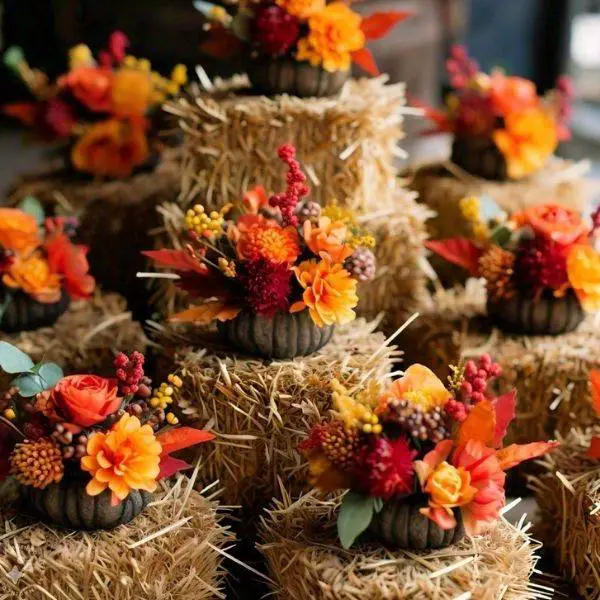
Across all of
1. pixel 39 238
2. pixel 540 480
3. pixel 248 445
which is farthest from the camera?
pixel 39 238

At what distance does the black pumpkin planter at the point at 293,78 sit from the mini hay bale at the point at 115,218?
532 millimetres

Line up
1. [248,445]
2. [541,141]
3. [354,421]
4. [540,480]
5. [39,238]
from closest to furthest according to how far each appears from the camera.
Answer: [354,421] < [248,445] < [540,480] < [39,238] < [541,141]

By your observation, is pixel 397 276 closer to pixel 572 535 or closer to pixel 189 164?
pixel 189 164

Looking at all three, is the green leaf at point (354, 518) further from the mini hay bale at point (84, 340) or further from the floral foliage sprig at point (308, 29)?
the floral foliage sprig at point (308, 29)

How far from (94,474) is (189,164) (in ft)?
3.15

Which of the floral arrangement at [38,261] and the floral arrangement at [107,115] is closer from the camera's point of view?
the floral arrangement at [38,261]

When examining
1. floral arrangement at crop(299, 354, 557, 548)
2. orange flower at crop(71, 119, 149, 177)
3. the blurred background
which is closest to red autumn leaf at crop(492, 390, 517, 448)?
floral arrangement at crop(299, 354, 557, 548)

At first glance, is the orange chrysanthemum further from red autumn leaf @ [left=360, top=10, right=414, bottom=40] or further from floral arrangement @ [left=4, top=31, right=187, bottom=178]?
floral arrangement @ [left=4, top=31, right=187, bottom=178]

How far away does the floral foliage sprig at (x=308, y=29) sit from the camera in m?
2.30

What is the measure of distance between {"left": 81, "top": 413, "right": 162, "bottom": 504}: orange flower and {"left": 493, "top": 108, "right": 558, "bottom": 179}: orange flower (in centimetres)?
173

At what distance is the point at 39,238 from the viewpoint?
7.64 feet

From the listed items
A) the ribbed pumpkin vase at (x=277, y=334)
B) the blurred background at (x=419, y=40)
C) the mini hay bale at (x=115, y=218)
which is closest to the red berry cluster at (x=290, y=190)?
the ribbed pumpkin vase at (x=277, y=334)

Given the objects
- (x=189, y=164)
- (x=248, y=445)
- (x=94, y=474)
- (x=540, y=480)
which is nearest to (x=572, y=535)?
(x=540, y=480)

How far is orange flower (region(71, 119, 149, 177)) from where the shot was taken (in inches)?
116
